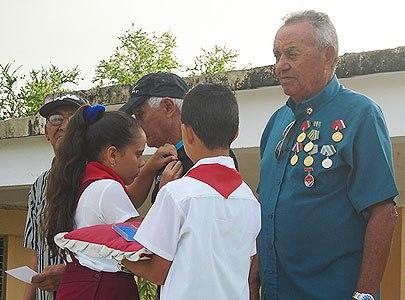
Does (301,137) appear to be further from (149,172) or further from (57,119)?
(57,119)

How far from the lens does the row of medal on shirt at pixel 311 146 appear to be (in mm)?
2820

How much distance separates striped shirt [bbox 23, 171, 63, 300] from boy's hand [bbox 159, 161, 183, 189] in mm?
923

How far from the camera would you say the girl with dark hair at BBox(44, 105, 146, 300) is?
2.96m

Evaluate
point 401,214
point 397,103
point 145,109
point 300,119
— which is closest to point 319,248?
point 300,119

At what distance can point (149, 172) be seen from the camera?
3271mm

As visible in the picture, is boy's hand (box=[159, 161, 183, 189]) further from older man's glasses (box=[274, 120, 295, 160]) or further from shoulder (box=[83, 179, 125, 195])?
older man's glasses (box=[274, 120, 295, 160])

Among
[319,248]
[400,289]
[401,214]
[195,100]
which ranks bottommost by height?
[400,289]

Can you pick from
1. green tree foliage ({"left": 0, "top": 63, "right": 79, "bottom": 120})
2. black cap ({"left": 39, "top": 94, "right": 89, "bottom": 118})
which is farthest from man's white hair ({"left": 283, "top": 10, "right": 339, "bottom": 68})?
green tree foliage ({"left": 0, "top": 63, "right": 79, "bottom": 120})

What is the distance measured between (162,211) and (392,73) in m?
2.10

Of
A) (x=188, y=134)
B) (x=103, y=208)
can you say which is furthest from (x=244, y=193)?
(x=103, y=208)

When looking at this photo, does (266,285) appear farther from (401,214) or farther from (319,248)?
(401,214)

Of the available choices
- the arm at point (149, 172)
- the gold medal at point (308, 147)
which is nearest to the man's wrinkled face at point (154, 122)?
the arm at point (149, 172)

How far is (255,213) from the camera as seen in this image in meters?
2.62

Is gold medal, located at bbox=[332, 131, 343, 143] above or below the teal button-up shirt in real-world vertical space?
above
